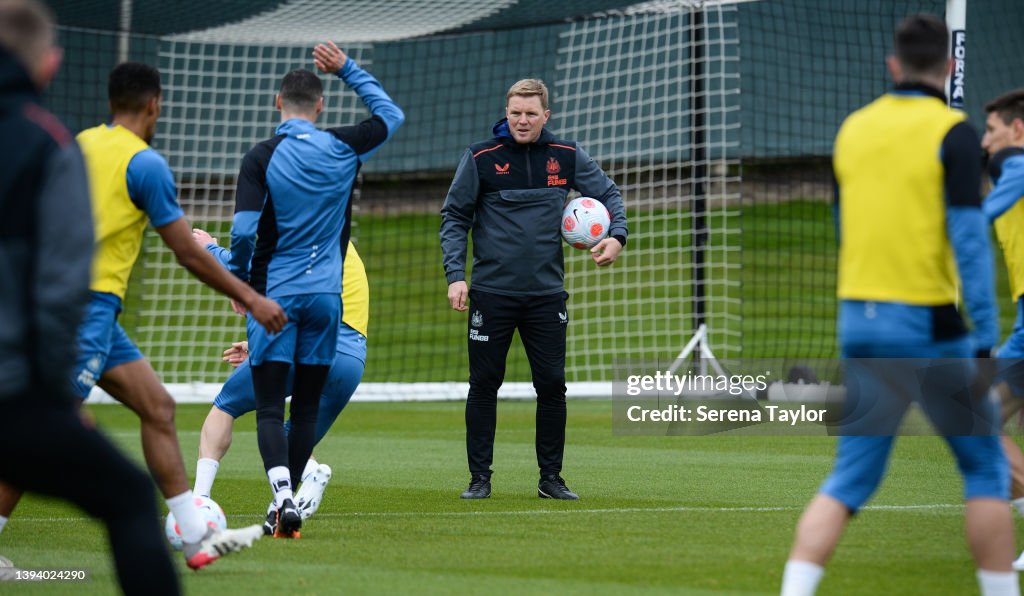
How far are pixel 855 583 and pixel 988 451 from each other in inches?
44.6

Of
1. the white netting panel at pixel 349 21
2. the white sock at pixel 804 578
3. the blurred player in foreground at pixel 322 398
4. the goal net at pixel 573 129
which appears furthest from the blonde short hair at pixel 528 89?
the white netting panel at pixel 349 21

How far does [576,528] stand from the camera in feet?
23.7

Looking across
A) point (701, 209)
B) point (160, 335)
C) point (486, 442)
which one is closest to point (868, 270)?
point (486, 442)

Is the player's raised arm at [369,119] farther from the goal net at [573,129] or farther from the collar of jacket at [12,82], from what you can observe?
the goal net at [573,129]

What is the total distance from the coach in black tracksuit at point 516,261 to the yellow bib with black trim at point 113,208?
10.4 ft

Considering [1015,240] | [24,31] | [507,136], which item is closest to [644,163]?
[507,136]

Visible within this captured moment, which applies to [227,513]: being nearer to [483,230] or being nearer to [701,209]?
[483,230]

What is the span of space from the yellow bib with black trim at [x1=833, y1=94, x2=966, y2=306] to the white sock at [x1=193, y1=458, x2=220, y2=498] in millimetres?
3912

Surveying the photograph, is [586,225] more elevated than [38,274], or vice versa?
[586,225]

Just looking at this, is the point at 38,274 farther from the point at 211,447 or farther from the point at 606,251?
the point at 606,251

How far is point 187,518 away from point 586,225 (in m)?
3.66

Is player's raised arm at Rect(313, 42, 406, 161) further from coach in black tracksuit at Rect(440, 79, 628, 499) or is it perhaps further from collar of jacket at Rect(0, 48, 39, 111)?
collar of jacket at Rect(0, 48, 39, 111)

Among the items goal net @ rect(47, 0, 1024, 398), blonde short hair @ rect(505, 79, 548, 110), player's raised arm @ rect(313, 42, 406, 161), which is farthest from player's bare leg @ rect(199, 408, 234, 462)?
goal net @ rect(47, 0, 1024, 398)

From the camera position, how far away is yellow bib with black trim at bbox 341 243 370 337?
8.25 metres
